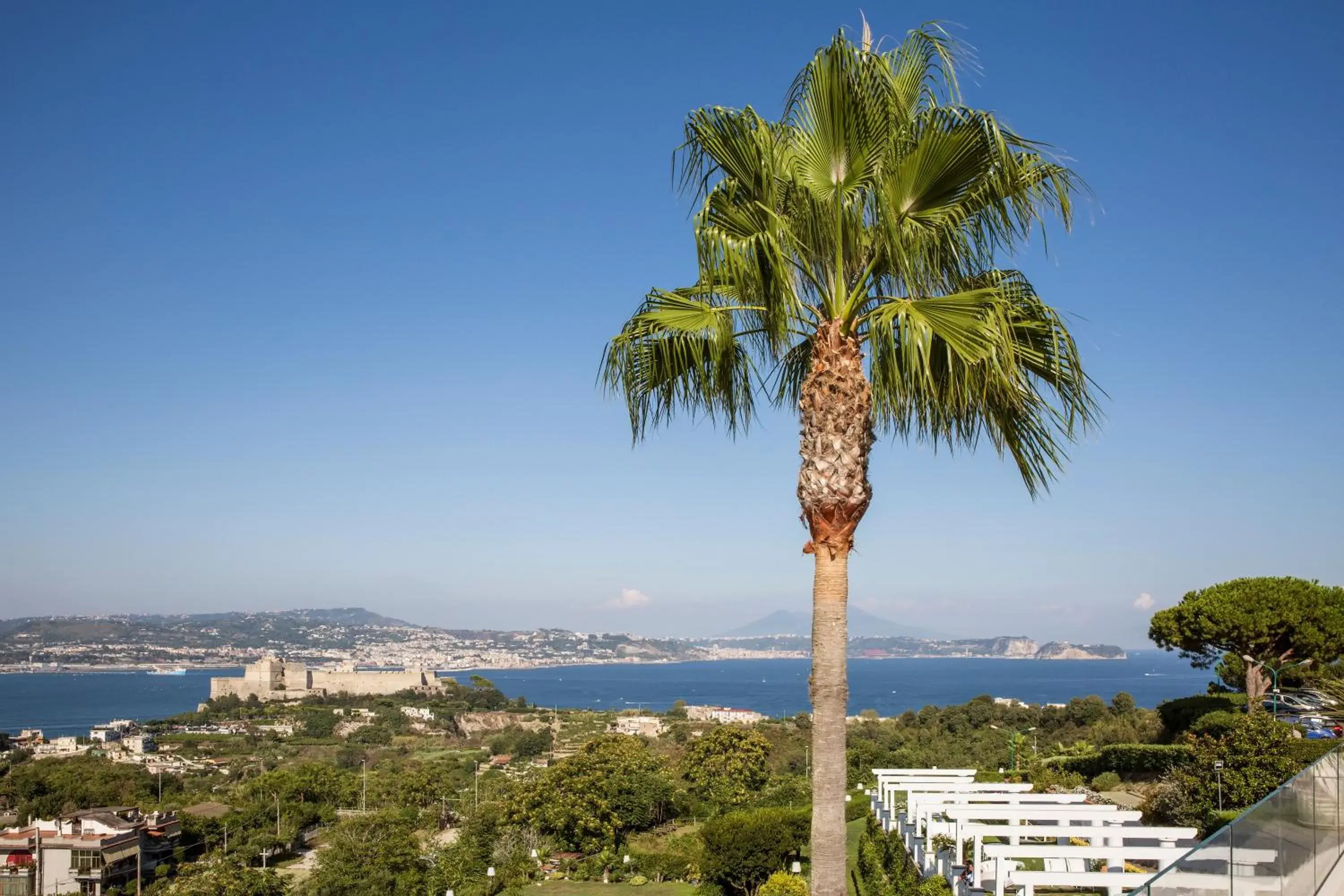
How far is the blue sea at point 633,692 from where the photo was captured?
111m

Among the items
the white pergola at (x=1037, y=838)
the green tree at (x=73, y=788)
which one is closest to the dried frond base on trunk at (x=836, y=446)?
the white pergola at (x=1037, y=838)

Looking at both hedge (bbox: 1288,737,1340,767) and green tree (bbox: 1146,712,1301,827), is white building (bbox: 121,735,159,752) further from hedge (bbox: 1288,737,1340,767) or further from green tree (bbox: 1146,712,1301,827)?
hedge (bbox: 1288,737,1340,767)

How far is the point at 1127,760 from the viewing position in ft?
72.5

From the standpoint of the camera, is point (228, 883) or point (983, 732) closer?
point (228, 883)

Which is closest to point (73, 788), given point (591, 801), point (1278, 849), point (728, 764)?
point (591, 801)

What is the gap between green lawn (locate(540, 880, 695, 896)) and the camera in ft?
69.5

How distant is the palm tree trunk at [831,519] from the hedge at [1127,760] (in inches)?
693

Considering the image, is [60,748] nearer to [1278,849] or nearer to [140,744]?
[140,744]

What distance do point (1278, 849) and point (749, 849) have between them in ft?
47.0

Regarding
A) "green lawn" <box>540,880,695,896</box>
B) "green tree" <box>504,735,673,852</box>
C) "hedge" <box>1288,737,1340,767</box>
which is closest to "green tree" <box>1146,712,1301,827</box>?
"hedge" <box>1288,737,1340,767</box>

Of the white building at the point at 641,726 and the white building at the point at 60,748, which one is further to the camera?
the white building at the point at 641,726

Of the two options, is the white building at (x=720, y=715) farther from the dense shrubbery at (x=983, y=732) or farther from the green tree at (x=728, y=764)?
the green tree at (x=728, y=764)

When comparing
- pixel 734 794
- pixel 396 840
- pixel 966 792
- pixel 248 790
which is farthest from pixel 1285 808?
pixel 248 790

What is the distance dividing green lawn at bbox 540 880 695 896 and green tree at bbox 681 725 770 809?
24.7 ft
